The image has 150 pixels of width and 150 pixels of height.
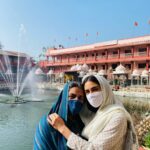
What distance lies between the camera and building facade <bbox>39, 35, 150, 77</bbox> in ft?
99.2

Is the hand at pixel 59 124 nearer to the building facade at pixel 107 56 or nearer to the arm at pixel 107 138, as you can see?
the arm at pixel 107 138

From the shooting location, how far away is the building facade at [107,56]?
30234 mm

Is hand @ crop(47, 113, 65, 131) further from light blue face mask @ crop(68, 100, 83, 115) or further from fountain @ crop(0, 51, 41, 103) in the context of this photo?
fountain @ crop(0, 51, 41, 103)

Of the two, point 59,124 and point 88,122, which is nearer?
point 59,124

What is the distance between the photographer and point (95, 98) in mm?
1675

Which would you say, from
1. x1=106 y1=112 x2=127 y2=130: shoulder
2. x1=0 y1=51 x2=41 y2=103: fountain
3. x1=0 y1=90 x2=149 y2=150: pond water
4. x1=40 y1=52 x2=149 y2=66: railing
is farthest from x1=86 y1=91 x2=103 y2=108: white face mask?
x1=0 y1=51 x2=41 y2=103: fountain

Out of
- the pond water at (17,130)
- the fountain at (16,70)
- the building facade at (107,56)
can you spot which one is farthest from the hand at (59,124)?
the fountain at (16,70)

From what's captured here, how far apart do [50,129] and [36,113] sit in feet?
37.9

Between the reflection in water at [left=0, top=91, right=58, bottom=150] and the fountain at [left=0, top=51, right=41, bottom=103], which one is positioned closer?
the reflection in water at [left=0, top=91, right=58, bottom=150]

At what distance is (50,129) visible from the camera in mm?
1675

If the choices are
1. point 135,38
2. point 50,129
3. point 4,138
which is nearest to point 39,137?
point 50,129

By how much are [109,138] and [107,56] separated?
1281 inches

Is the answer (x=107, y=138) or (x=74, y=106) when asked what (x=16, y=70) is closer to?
(x=74, y=106)

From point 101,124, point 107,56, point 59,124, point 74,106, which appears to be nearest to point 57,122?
point 59,124
